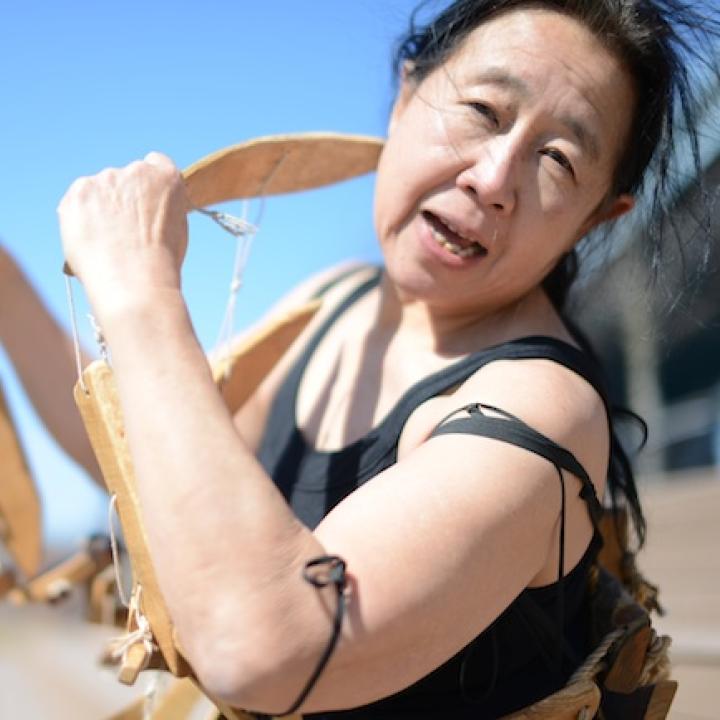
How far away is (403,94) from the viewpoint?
59.5 inches

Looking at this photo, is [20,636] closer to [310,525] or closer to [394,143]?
[310,525]

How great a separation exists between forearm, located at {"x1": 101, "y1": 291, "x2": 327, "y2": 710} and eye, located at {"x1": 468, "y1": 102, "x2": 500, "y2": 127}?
567 mm

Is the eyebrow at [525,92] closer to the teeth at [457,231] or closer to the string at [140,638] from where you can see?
the teeth at [457,231]

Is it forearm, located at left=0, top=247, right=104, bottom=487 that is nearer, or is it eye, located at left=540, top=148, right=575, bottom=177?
eye, located at left=540, top=148, right=575, bottom=177

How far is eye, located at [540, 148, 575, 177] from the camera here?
1238 mm

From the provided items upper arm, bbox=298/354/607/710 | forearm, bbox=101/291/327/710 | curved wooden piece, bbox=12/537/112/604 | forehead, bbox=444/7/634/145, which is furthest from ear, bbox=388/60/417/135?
curved wooden piece, bbox=12/537/112/604

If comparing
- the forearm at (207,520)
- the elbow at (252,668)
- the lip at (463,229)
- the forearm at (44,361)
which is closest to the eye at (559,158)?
the lip at (463,229)

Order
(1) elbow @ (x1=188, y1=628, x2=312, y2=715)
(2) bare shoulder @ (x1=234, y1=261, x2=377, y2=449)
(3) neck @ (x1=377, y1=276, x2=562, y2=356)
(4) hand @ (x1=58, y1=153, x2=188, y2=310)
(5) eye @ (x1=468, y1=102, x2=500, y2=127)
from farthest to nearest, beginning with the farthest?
1. (2) bare shoulder @ (x1=234, y1=261, x2=377, y2=449)
2. (3) neck @ (x1=377, y1=276, x2=562, y2=356)
3. (5) eye @ (x1=468, y1=102, x2=500, y2=127)
4. (4) hand @ (x1=58, y1=153, x2=188, y2=310)
5. (1) elbow @ (x1=188, y1=628, x2=312, y2=715)

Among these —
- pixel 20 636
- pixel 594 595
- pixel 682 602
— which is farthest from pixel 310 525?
pixel 682 602

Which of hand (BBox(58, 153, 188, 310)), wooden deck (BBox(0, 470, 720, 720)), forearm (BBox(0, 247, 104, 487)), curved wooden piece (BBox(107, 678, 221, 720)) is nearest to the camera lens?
hand (BBox(58, 153, 188, 310))

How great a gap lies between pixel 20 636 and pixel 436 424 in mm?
1543

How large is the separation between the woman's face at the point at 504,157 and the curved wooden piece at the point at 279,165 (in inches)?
9.0

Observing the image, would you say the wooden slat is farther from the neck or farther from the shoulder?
the neck

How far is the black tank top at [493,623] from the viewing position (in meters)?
1.20
